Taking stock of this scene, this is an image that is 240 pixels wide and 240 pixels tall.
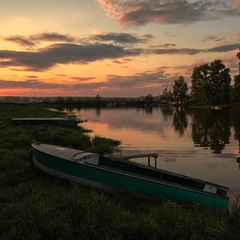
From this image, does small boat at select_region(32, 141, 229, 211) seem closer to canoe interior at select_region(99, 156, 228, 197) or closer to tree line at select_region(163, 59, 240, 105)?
canoe interior at select_region(99, 156, 228, 197)

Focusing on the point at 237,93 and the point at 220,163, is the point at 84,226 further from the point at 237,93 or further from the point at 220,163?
the point at 237,93

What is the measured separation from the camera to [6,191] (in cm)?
877

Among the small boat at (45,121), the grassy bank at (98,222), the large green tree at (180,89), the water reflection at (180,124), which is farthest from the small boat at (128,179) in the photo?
the large green tree at (180,89)

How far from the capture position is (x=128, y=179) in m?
8.92

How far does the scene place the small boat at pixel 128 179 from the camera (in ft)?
28.2

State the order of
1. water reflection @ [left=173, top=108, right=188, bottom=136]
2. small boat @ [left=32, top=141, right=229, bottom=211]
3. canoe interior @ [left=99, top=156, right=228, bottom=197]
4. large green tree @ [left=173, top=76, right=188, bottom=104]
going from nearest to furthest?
small boat @ [left=32, top=141, right=229, bottom=211], canoe interior @ [left=99, top=156, right=228, bottom=197], water reflection @ [left=173, top=108, right=188, bottom=136], large green tree @ [left=173, top=76, right=188, bottom=104]

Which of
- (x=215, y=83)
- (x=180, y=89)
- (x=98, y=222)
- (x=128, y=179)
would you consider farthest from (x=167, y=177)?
(x=180, y=89)

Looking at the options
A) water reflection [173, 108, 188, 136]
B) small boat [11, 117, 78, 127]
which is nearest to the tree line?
water reflection [173, 108, 188, 136]

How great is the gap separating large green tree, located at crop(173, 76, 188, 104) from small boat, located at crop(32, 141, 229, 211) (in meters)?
144

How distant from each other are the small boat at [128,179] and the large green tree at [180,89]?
14354cm

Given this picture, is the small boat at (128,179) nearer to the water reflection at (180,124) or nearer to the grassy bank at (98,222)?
the grassy bank at (98,222)

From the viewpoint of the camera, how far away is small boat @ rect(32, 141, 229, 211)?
28.2ft

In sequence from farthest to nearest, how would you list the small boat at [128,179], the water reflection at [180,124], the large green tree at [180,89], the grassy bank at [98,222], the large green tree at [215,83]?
the large green tree at [180,89]
the large green tree at [215,83]
the water reflection at [180,124]
the small boat at [128,179]
the grassy bank at [98,222]

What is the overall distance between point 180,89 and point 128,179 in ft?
480
